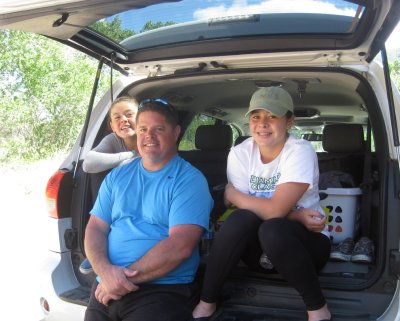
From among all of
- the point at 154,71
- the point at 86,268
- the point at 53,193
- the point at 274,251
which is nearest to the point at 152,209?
the point at 86,268

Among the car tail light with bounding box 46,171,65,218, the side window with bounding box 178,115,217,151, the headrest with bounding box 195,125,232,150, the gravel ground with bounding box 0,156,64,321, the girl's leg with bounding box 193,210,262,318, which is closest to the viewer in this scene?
the girl's leg with bounding box 193,210,262,318

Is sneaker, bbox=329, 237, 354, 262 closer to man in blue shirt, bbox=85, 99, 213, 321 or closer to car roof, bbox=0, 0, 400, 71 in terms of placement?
man in blue shirt, bbox=85, 99, 213, 321

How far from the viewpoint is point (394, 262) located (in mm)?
2266

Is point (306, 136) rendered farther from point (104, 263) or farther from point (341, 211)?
point (104, 263)

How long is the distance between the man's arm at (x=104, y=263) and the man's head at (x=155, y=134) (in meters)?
0.43

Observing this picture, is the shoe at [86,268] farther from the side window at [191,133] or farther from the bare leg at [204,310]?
the side window at [191,133]

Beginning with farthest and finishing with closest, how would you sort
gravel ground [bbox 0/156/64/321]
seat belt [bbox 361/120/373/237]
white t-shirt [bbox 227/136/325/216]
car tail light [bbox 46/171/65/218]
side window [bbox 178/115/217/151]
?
side window [bbox 178/115/217/151] → gravel ground [bbox 0/156/64/321] → seat belt [bbox 361/120/373/237] → car tail light [bbox 46/171/65/218] → white t-shirt [bbox 227/136/325/216]

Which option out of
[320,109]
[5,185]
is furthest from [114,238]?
[5,185]

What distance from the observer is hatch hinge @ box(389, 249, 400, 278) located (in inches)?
88.1

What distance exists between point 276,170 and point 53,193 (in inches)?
53.4

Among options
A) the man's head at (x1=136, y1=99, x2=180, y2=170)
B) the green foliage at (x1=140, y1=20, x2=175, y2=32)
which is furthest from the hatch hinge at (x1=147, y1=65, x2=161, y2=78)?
the man's head at (x1=136, y1=99, x2=180, y2=170)

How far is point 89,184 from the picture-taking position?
2.96 metres

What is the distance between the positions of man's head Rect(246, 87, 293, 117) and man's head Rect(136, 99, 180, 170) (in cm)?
49

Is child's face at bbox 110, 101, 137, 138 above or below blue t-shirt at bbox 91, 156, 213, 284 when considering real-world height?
above
